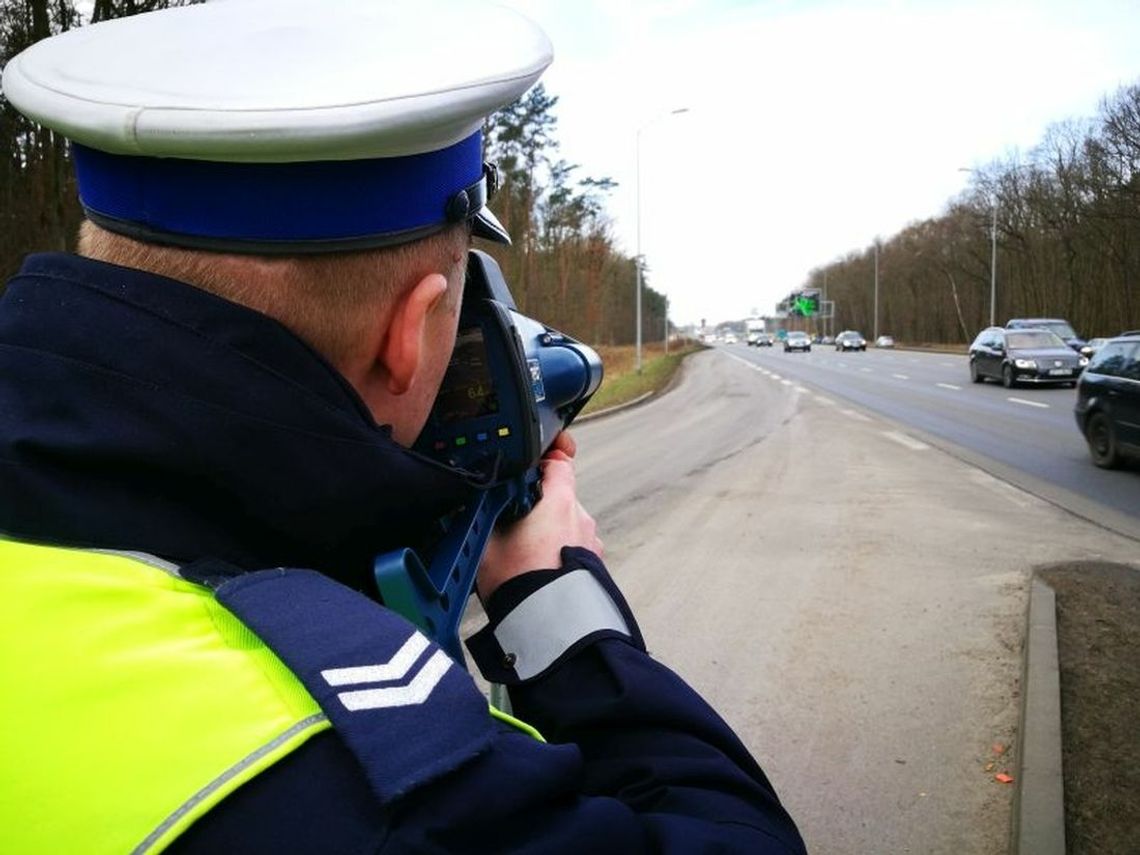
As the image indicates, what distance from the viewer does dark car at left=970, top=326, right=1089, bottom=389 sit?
75.6 ft

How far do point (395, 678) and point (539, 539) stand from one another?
51 centimetres

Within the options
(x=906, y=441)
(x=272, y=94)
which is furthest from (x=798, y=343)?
(x=272, y=94)

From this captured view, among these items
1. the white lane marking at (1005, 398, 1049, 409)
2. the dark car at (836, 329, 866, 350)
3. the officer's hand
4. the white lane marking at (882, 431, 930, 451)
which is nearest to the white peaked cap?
the officer's hand

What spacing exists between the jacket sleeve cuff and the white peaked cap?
47 cm

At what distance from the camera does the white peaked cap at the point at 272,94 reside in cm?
76

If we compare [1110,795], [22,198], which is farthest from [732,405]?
[1110,795]

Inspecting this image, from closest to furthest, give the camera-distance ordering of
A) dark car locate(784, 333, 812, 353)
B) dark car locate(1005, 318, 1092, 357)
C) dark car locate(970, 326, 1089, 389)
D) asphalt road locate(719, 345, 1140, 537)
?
asphalt road locate(719, 345, 1140, 537), dark car locate(970, 326, 1089, 389), dark car locate(1005, 318, 1092, 357), dark car locate(784, 333, 812, 353)

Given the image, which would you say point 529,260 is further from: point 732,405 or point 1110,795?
point 1110,795

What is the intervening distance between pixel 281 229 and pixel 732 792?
71 cm

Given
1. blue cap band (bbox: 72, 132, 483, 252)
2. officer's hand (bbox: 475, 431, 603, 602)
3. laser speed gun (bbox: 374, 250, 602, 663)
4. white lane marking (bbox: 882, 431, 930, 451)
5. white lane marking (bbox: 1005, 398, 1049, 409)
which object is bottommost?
white lane marking (bbox: 882, 431, 930, 451)

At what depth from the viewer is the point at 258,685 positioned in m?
0.62

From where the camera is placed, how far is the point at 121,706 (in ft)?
1.91

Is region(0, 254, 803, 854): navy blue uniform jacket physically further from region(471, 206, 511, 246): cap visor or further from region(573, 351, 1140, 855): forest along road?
region(573, 351, 1140, 855): forest along road

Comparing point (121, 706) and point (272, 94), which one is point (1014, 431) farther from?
point (121, 706)
